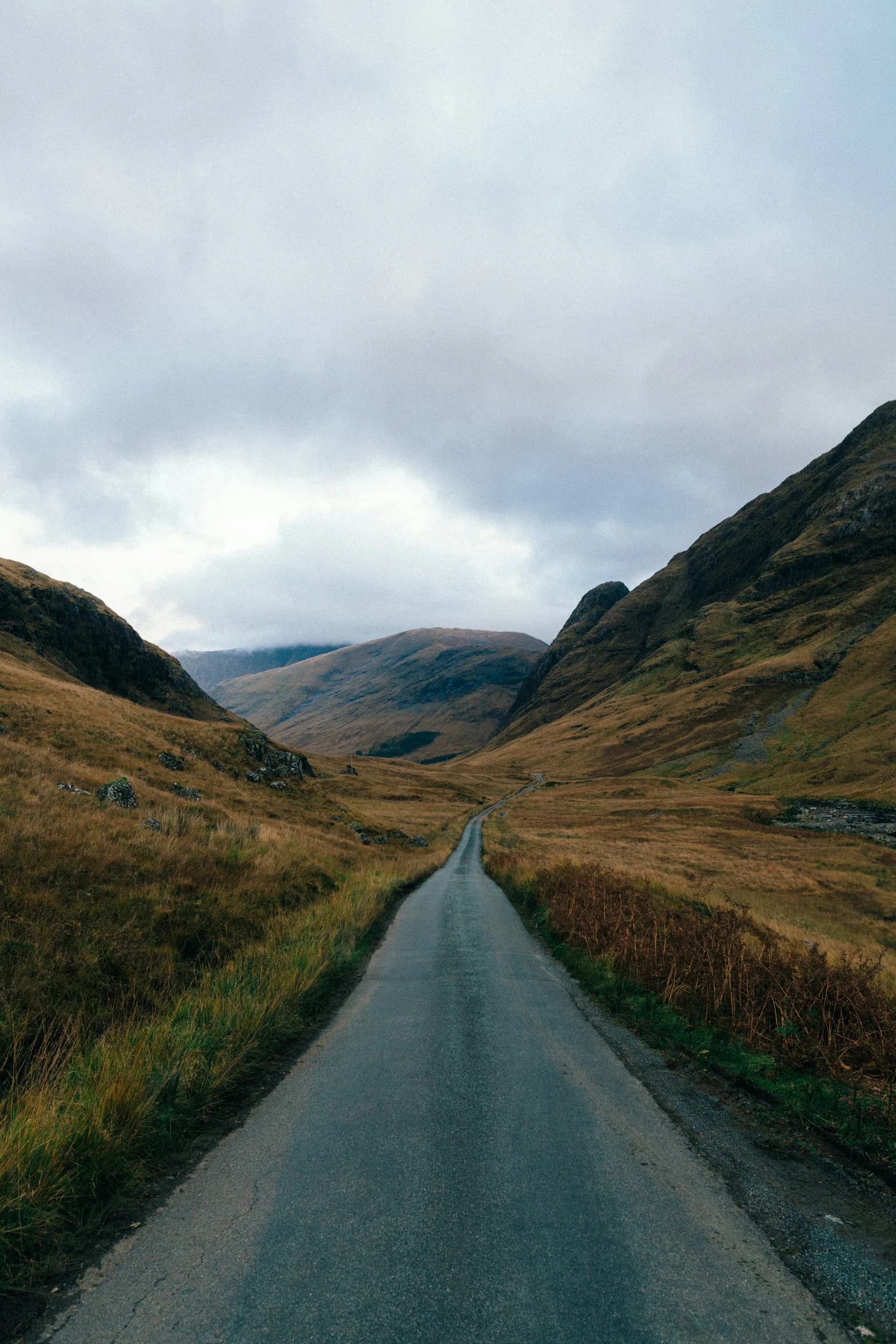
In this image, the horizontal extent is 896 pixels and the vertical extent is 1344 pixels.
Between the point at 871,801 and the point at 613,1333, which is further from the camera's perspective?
the point at 871,801

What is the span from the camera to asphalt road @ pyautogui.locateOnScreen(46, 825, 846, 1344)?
3342mm

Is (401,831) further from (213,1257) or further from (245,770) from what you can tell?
(213,1257)

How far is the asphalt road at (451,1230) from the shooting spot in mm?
3342

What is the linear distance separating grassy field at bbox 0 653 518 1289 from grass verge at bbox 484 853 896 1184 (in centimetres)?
518


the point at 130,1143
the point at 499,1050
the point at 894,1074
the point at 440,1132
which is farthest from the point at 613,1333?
the point at 894,1074

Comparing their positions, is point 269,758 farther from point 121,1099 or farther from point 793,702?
point 793,702

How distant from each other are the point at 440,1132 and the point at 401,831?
1563 inches

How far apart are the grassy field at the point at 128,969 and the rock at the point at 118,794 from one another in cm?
39

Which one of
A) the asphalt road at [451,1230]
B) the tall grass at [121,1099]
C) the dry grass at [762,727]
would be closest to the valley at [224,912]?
the tall grass at [121,1099]

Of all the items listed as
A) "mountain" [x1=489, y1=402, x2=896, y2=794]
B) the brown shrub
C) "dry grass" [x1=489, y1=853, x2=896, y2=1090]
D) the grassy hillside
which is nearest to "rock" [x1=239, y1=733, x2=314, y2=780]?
the grassy hillside

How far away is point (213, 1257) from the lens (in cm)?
387

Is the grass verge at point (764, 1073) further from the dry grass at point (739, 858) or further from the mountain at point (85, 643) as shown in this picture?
the mountain at point (85, 643)

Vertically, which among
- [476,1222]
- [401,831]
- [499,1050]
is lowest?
[401,831]

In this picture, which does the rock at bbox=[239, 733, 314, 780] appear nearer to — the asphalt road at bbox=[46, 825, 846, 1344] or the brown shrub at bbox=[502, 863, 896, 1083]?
the brown shrub at bbox=[502, 863, 896, 1083]
